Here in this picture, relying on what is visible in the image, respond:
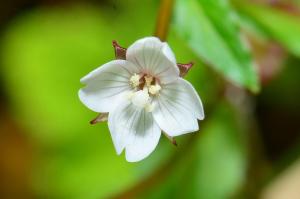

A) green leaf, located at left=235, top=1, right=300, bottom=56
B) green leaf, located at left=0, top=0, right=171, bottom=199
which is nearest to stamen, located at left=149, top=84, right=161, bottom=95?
green leaf, located at left=235, top=1, right=300, bottom=56

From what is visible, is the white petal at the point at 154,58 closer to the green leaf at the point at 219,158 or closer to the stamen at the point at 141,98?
the stamen at the point at 141,98

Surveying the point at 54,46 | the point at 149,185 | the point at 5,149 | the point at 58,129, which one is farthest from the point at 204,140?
the point at 5,149

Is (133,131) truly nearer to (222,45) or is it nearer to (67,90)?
(222,45)

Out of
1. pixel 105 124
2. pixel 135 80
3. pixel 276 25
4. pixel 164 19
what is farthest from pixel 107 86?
pixel 105 124

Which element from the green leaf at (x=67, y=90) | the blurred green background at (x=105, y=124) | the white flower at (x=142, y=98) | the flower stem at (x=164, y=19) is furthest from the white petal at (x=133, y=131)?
the green leaf at (x=67, y=90)

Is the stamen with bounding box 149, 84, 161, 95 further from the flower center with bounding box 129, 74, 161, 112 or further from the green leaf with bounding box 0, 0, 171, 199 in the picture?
the green leaf with bounding box 0, 0, 171, 199
